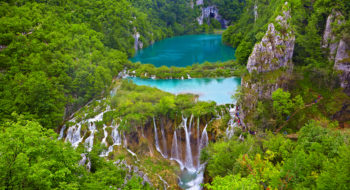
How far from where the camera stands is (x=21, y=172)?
10070mm

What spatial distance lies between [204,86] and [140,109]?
15311 mm

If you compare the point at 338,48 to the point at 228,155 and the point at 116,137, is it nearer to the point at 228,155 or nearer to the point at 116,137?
the point at 228,155

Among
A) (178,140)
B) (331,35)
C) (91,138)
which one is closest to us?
(91,138)

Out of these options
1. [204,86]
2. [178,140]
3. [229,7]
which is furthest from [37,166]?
[229,7]

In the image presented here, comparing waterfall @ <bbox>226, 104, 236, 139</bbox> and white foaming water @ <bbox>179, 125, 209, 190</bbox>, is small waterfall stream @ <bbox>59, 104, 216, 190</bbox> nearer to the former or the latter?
white foaming water @ <bbox>179, 125, 209, 190</bbox>

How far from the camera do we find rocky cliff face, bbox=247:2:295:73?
28.0 meters

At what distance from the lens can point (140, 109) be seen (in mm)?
26938

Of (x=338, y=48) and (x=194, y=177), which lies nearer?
(x=194, y=177)

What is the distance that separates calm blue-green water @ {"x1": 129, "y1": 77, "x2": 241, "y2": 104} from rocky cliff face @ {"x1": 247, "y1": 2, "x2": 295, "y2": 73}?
5602mm

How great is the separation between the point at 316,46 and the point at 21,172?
1195 inches

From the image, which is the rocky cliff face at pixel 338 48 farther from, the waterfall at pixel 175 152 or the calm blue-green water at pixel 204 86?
the waterfall at pixel 175 152

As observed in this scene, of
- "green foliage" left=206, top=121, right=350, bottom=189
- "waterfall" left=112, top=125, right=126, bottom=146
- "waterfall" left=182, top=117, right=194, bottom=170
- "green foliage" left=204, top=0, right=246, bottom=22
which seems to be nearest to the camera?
"green foliage" left=206, top=121, right=350, bottom=189

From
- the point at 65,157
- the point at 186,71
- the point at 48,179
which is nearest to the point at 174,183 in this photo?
the point at 65,157

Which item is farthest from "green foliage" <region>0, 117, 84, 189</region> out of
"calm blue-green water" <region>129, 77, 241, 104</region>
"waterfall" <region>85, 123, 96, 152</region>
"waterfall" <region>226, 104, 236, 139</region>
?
"calm blue-green water" <region>129, 77, 241, 104</region>
